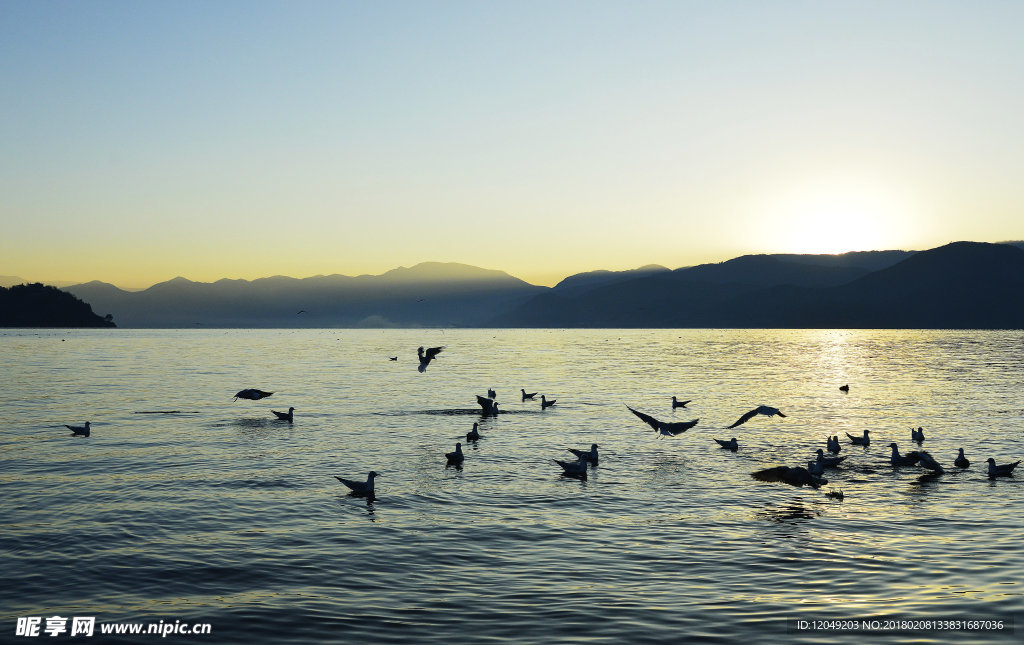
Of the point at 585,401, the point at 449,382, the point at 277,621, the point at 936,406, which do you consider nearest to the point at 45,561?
the point at 277,621

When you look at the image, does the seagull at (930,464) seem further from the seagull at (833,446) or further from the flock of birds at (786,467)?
the seagull at (833,446)

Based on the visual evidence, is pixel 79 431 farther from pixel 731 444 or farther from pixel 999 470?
Answer: pixel 999 470

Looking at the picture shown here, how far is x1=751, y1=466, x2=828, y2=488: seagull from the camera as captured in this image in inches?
858

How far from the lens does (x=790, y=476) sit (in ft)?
72.3

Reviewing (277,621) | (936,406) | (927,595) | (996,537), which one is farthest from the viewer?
(936,406)

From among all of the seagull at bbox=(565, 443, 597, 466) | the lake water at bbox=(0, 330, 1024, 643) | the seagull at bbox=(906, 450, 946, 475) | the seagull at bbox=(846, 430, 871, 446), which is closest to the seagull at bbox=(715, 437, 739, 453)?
the lake water at bbox=(0, 330, 1024, 643)

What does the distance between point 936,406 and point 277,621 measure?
1829 inches

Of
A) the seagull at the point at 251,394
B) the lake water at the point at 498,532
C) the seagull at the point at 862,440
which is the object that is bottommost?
the lake water at the point at 498,532

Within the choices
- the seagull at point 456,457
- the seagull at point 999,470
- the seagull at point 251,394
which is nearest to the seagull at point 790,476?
→ the seagull at point 999,470

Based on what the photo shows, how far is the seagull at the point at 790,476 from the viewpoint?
2180cm

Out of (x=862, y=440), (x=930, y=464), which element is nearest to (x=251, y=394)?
(x=862, y=440)

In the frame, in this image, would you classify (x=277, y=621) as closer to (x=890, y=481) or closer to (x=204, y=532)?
(x=204, y=532)

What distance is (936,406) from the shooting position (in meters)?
47.7

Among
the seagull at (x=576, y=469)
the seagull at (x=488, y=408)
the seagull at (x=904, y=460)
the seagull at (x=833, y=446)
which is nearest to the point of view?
the seagull at (x=576, y=469)
